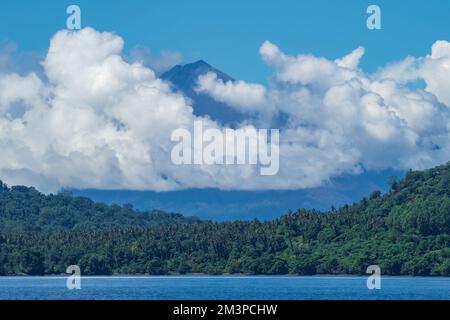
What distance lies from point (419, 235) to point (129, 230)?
50.2 meters

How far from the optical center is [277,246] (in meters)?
155

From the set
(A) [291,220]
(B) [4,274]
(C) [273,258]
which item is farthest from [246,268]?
(B) [4,274]

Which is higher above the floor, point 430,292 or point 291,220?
point 291,220

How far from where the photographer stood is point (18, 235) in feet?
564

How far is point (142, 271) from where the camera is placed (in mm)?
155750

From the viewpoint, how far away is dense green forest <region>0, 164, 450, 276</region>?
145m

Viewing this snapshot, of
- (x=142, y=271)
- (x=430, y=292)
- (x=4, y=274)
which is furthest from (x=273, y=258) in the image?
(x=430, y=292)

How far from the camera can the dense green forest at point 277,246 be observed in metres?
145
